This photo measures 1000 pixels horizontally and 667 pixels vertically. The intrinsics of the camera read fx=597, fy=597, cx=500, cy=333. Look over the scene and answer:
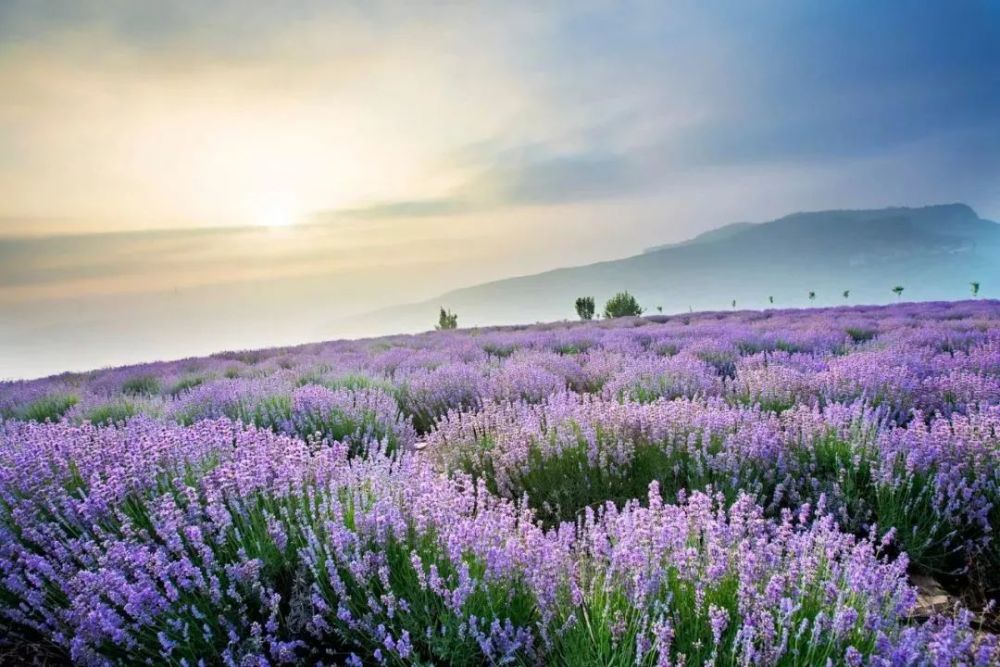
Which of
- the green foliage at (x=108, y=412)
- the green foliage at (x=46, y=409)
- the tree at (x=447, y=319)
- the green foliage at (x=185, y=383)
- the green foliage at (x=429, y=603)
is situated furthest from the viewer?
the tree at (x=447, y=319)

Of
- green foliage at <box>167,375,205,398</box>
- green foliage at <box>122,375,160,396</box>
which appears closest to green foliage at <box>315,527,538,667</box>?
green foliage at <box>167,375,205,398</box>

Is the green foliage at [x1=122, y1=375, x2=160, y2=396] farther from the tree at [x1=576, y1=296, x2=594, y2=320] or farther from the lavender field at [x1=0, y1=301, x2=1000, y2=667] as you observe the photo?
the tree at [x1=576, y1=296, x2=594, y2=320]

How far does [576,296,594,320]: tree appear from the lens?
27.3 metres

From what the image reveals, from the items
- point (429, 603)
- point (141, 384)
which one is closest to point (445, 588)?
point (429, 603)

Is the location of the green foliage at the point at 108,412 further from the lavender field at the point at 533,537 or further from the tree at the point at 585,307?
the tree at the point at 585,307

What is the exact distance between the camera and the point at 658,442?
3.92 m

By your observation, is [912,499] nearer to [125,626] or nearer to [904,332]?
[125,626]

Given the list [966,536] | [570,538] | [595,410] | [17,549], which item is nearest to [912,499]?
[966,536]

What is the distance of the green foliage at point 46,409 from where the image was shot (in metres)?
7.49

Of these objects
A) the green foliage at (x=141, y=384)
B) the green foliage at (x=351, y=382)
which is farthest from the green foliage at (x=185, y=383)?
the green foliage at (x=351, y=382)

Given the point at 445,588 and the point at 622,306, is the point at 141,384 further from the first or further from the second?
the point at 622,306

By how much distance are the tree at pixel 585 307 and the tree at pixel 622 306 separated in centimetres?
105

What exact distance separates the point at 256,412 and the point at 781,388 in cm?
487

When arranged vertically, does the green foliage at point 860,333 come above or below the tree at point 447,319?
below
